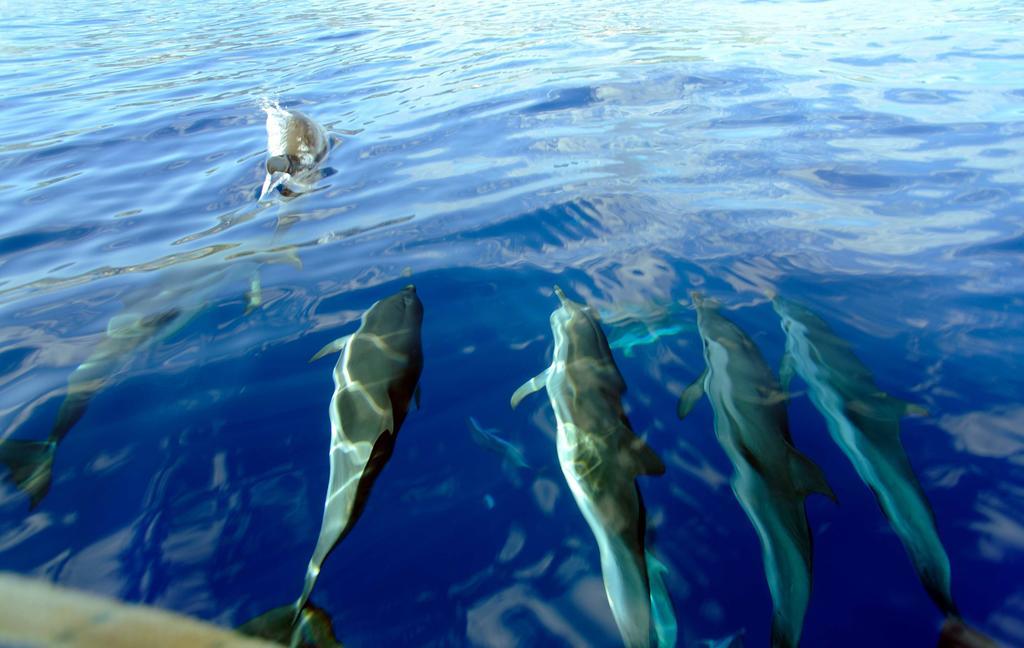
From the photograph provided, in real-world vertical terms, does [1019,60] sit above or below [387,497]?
below

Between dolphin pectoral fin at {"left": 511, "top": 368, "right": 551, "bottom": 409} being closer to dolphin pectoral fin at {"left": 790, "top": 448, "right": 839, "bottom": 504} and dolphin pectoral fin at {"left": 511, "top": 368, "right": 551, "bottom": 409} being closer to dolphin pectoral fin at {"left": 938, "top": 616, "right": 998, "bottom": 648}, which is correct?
dolphin pectoral fin at {"left": 790, "top": 448, "right": 839, "bottom": 504}

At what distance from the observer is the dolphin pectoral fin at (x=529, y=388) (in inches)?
149

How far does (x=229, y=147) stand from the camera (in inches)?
346

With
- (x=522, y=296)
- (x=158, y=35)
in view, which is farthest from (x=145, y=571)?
(x=158, y=35)

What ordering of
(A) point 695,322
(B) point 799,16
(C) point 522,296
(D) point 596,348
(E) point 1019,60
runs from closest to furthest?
(D) point 596,348
(A) point 695,322
(C) point 522,296
(E) point 1019,60
(B) point 799,16

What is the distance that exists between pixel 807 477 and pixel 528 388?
155cm

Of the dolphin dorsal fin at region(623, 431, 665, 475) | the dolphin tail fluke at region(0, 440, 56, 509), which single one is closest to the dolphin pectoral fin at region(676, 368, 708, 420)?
the dolphin dorsal fin at region(623, 431, 665, 475)

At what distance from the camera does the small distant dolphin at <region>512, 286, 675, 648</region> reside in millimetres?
2541

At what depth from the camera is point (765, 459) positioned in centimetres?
316

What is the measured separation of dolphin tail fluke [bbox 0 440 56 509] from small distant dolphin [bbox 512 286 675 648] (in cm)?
249

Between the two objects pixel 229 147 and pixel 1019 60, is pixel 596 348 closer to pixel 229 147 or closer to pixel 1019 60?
pixel 229 147

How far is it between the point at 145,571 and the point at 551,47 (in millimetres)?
14107

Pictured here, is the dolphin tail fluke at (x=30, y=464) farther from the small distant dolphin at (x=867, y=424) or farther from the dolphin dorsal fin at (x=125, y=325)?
the small distant dolphin at (x=867, y=424)

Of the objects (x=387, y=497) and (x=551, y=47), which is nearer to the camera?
(x=387, y=497)
